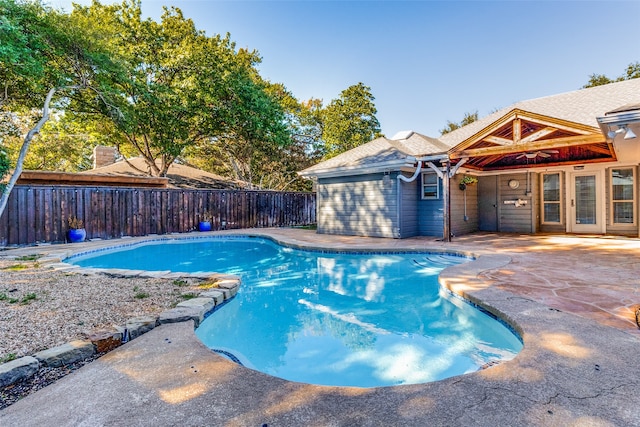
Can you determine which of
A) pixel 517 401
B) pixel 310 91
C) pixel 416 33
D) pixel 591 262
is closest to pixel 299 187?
pixel 310 91

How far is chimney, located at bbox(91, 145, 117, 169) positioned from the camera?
1794cm

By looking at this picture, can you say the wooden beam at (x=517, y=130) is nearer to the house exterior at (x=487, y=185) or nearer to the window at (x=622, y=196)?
the house exterior at (x=487, y=185)

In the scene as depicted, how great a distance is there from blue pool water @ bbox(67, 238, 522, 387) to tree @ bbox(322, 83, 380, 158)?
A: 14.7 meters

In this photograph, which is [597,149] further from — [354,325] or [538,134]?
[354,325]

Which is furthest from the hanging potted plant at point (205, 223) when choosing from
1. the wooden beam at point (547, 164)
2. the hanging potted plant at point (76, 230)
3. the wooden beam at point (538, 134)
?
the wooden beam at point (538, 134)

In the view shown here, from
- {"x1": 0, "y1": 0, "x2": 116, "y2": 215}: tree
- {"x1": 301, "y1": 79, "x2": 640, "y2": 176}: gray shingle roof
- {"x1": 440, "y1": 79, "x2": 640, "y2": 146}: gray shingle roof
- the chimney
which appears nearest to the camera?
{"x1": 440, "y1": 79, "x2": 640, "y2": 146}: gray shingle roof

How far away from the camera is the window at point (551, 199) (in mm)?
10547

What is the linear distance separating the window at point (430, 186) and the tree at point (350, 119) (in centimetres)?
1109

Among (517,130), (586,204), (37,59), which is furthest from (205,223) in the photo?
(586,204)

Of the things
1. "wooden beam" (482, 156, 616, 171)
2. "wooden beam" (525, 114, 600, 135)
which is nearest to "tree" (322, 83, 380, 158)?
"wooden beam" (482, 156, 616, 171)

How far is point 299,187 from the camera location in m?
24.3

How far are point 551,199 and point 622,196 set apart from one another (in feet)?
5.57

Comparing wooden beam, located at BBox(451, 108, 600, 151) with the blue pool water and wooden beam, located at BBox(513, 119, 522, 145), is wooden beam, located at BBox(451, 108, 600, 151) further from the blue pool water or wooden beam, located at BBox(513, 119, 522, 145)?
the blue pool water

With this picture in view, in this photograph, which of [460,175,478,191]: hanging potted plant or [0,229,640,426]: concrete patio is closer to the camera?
[0,229,640,426]: concrete patio
